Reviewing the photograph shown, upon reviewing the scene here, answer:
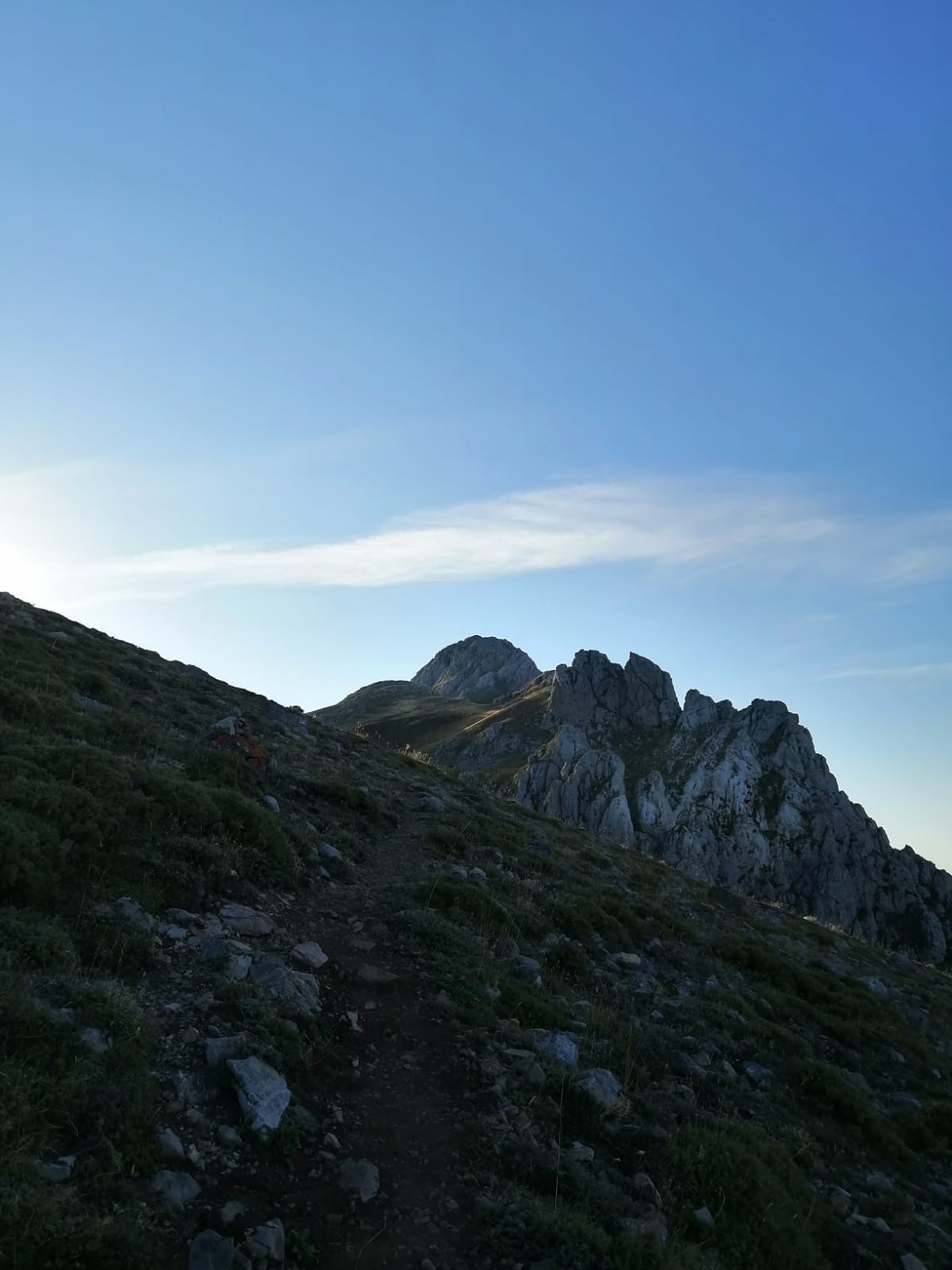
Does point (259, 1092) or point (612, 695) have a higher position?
point (612, 695)

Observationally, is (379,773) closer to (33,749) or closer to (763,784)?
→ (33,749)

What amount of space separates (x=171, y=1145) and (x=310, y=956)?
4165mm

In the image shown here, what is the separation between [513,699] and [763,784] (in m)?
89.5

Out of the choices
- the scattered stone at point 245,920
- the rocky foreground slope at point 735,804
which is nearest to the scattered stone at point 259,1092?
the scattered stone at point 245,920

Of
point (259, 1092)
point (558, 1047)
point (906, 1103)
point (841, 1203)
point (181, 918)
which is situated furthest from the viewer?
point (906, 1103)

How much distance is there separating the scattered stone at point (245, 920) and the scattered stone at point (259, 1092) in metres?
3.19

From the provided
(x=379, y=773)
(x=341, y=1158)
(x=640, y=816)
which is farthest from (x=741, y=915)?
(x=640, y=816)

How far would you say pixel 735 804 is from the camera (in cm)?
9738

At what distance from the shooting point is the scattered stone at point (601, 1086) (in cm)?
916

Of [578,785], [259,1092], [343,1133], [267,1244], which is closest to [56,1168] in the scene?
[267,1244]

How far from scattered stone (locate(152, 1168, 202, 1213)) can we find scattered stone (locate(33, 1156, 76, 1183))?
70 centimetres

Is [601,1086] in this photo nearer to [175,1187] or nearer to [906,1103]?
[175,1187]

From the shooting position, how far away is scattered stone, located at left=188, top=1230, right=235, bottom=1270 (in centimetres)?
559

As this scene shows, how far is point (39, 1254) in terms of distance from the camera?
513 cm
